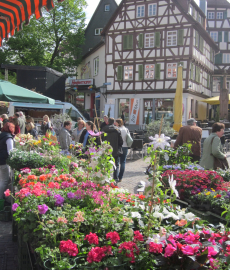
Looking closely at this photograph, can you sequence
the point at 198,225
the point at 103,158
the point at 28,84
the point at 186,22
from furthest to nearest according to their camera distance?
1. the point at 186,22
2. the point at 28,84
3. the point at 103,158
4. the point at 198,225

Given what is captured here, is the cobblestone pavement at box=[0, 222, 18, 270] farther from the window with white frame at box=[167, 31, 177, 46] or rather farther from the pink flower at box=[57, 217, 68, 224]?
the window with white frame at box=[167, 31, 177, 46]

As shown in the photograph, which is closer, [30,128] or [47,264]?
[47,264]

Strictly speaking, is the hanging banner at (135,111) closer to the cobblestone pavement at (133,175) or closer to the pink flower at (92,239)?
the cobblestone pavement at (133,175)

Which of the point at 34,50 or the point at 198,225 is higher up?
the point at 34,50

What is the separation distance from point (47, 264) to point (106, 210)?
0.77 meters

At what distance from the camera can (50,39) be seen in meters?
30.3

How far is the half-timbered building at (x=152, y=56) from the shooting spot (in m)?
25.4

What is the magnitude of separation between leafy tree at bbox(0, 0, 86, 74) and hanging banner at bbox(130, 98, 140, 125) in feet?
25.8

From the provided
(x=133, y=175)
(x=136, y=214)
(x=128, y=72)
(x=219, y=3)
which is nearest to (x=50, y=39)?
(x=128, y=72)

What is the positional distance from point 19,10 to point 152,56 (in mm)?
24498

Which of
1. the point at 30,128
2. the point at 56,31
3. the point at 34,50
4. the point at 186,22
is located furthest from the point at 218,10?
the point at 30,128

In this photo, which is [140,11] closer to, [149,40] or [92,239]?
[149,40]

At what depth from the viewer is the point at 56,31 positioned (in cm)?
3000

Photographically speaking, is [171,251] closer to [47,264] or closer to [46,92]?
[47,264]
